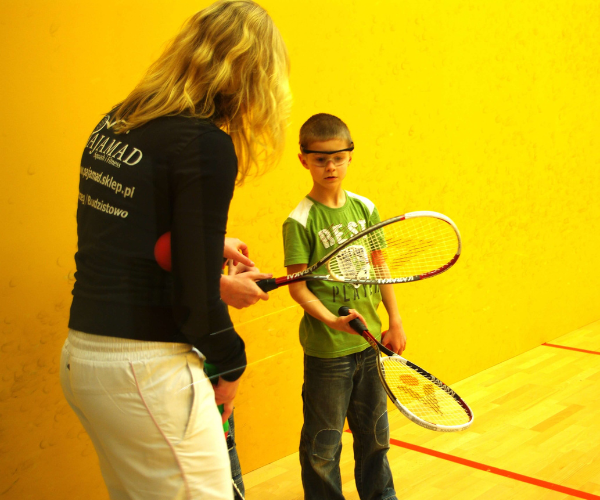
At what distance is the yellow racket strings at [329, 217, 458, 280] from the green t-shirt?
68 millimetres

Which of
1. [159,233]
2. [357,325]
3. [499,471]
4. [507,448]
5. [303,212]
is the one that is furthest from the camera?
[507,448]

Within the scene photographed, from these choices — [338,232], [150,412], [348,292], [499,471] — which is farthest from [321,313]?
[499,471]

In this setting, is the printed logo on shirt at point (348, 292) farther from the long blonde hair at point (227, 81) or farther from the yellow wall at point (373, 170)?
the long blonde hair at point (227, 81)

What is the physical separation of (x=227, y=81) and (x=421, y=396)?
911mm

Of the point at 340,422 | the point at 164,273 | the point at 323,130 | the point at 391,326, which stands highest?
the point at 323,130

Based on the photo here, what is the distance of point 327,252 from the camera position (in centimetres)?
137

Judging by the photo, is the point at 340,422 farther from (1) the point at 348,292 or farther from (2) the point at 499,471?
(2) the point at 499,471

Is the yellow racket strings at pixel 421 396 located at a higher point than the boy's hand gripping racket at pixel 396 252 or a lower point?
lower

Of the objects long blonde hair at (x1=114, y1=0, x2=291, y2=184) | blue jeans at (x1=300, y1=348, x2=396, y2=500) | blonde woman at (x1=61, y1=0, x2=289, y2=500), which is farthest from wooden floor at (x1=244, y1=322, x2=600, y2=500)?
long blonde hair at (x1=114, y1=0, x2=291, y2=184)

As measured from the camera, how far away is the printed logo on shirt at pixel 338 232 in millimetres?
1384

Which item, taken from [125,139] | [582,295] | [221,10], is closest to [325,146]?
[221,10]

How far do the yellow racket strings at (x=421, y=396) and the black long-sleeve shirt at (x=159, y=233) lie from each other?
2.26 ft

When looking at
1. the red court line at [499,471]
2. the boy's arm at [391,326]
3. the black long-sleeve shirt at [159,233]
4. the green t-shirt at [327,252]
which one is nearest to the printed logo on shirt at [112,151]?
the black long-sleeve shirt at [159,233]

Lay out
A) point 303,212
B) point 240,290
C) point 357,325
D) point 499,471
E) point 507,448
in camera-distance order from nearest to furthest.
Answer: point 240,290, point 357,325, point 303,212, point 499,471, point 507,448
